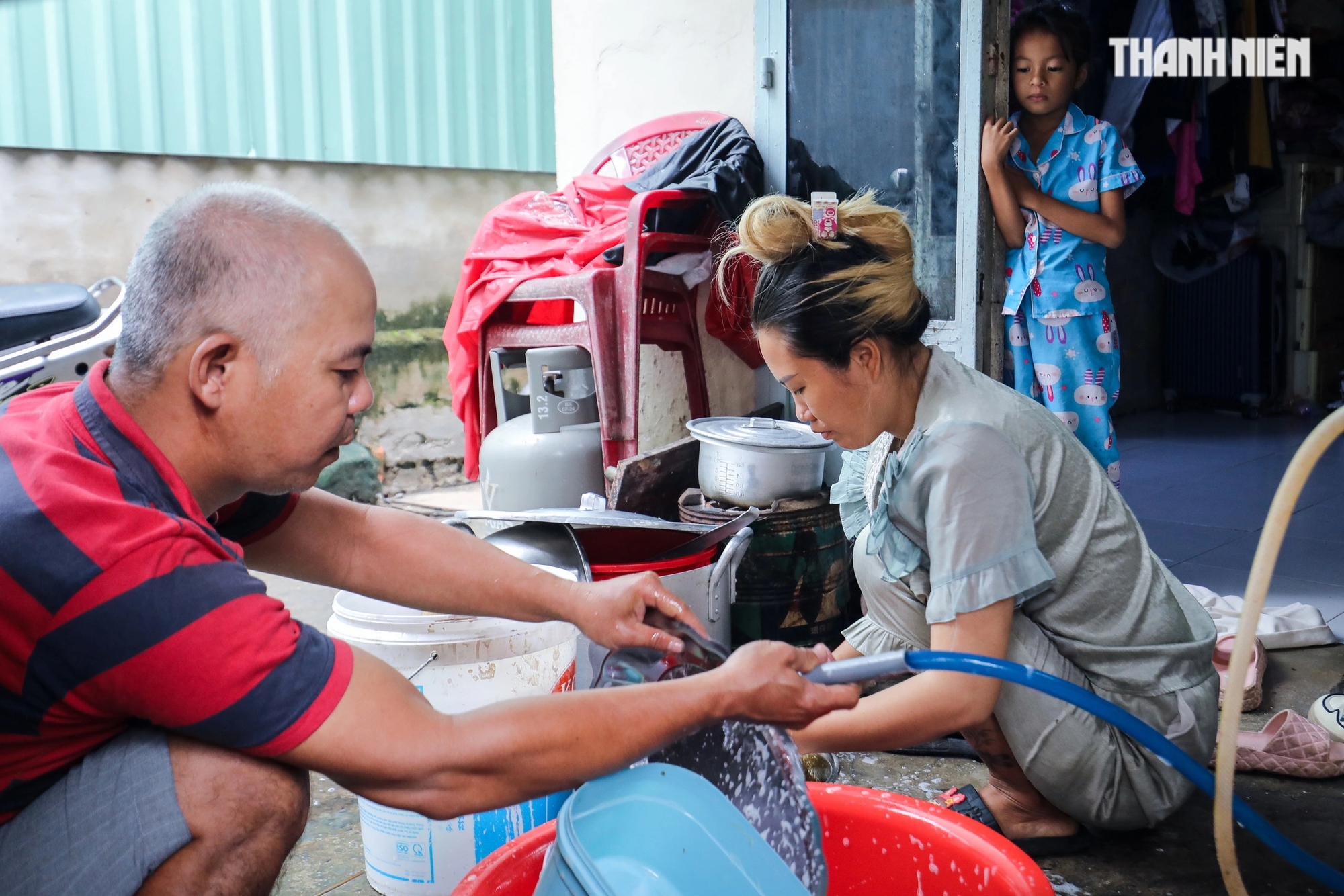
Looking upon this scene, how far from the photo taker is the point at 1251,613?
38.9 inches

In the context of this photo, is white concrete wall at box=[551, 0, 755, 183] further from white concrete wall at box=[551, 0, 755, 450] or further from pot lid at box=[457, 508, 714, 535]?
pot lid at box=[457, 508, 714, 535]

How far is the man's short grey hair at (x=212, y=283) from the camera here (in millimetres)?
1111

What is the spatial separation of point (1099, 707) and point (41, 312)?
2972 mm

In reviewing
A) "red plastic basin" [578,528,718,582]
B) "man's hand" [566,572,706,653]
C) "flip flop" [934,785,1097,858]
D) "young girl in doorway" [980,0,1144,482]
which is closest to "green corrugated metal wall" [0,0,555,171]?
"young girl in doorway" [980,0,1144,482]

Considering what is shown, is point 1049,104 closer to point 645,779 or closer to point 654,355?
point 654,355

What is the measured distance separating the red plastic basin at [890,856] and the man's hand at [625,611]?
27cm

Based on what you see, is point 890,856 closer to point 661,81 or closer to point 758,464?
point 758,464

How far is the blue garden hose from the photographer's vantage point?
3.52 feet

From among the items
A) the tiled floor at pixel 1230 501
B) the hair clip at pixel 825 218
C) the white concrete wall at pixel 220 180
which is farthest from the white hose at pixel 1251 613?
the white concrete wall at pixel 220 180

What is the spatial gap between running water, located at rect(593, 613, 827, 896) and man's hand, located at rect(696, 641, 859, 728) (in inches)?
4.6

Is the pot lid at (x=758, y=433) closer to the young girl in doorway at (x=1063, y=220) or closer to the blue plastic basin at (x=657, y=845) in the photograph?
the young girl in doorway at (x=1063, y=220)

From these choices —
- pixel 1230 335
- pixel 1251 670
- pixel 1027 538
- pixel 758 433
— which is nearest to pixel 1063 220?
pixel 758 433

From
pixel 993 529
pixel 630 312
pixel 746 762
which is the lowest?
pixel 746 762

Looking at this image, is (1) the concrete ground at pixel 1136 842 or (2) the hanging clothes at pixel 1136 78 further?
(2) the hanging clothes at pixel 1136 78
